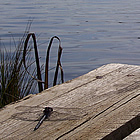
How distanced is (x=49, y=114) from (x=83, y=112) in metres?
0.16

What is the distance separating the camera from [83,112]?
1.77m

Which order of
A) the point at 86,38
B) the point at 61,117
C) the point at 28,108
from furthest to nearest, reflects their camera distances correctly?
the point at 86,38 → the point at 28,108 → the point at 61,117

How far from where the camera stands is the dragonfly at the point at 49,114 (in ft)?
5.60

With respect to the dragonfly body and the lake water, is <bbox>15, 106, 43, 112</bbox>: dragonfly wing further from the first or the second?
the lake water

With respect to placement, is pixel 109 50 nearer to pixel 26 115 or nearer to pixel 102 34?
pixel 102 34

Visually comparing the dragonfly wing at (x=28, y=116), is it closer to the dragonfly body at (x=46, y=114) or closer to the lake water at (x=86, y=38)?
the dragonfly body at (x=46, y=114)

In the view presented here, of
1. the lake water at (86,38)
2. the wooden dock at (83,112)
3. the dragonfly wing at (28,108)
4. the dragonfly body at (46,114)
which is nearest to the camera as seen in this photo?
the wooden dock at (83,112)

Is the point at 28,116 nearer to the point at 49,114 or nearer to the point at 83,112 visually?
the point at 49,114

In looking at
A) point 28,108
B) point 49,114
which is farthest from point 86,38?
point 49,114

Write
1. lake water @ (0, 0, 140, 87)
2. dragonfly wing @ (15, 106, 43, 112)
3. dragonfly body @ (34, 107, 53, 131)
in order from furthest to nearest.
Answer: lake water @ (0, 0, 140, 87) → dragonfly wing @ (15, 106, 43, 112) → dragonfly body @ (34, 107, 53, 131)

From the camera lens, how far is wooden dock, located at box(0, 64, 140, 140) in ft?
5.11

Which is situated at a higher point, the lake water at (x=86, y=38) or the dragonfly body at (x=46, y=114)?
the dragonfly body at (x=46, y=114)


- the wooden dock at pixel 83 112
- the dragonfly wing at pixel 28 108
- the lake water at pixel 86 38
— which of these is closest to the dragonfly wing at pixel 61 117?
the wooden dock at pixel 83 112

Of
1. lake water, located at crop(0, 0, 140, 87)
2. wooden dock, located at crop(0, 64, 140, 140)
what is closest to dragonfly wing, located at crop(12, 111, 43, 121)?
wooden dock, located at crop(0, 64, 140, 140)
